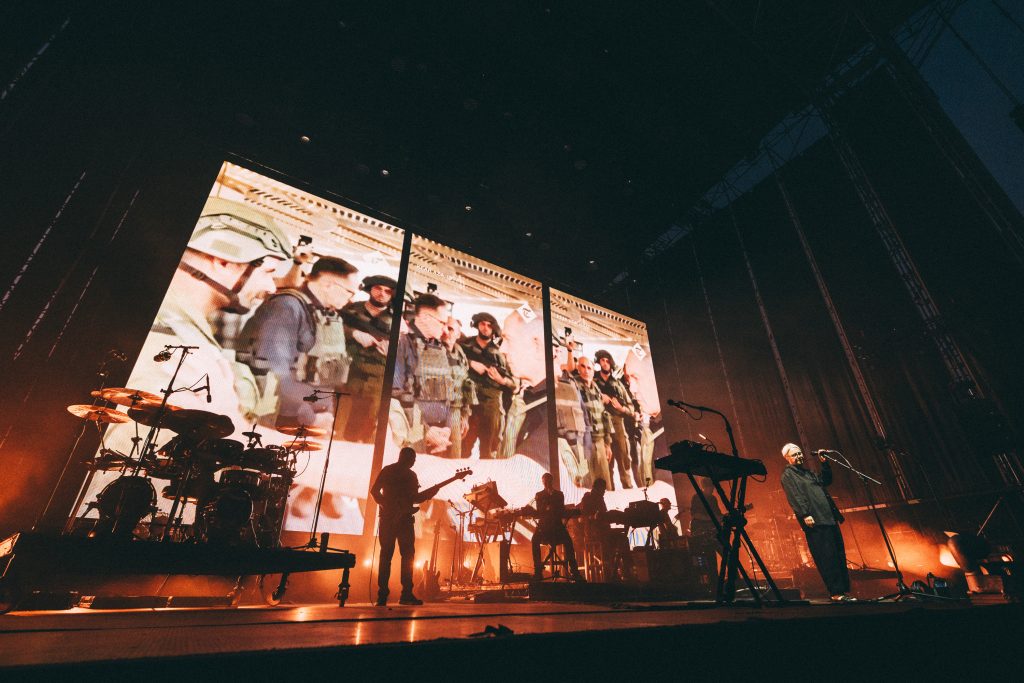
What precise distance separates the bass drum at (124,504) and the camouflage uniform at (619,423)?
7.08m

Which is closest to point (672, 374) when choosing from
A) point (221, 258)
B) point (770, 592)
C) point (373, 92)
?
Result: point (770, 592)

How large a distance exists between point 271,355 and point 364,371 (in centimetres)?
123

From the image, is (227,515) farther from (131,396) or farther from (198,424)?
(131,396)

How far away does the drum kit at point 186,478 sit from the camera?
3.42 meters

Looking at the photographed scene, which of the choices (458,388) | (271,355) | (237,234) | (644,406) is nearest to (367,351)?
(271,355)

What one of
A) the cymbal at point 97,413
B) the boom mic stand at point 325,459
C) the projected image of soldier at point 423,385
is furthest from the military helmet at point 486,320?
the cymbal at point 97,413

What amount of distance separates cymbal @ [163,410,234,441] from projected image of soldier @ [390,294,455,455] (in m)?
2.72

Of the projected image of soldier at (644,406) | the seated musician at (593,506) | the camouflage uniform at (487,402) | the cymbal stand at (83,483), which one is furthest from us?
the projected image of soldier at (644,406)

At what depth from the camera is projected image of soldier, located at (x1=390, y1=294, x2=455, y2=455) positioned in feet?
20.6

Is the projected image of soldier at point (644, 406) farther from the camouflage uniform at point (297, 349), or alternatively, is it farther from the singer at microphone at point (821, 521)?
the camouflage uniform at point (297, 349)

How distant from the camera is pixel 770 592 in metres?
4.60

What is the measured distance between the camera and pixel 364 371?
6191mm

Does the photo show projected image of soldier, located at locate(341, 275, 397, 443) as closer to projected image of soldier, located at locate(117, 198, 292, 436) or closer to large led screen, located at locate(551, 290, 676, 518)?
projected image of soldier, located at locate(117, 198, 292, 436)

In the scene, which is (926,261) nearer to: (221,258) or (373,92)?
(373,92)
